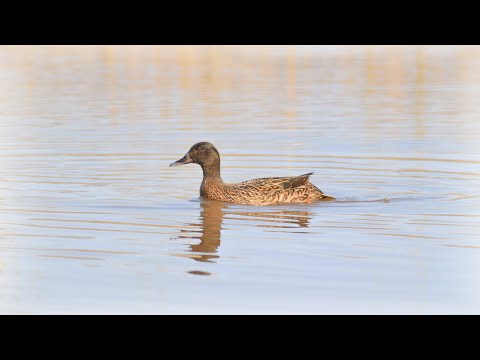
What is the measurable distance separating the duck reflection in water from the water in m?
0.04

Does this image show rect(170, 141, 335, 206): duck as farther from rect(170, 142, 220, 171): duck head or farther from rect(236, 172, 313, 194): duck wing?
rect(170, 142, 220, 171): duck head

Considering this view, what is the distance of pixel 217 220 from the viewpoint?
→ 14.1 m

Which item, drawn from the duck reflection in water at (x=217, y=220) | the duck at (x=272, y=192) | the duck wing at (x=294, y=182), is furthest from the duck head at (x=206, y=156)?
the duck wing at (x=294, y=182)

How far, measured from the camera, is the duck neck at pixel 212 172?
1584 cm

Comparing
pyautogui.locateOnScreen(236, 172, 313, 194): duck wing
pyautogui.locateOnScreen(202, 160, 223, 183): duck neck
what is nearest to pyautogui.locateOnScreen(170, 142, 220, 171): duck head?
pyautogui.locateOnScreen(202, 160, 223, 183): duck neck

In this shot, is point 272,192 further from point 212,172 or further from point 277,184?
point 212,172

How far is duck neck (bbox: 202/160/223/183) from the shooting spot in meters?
15.8

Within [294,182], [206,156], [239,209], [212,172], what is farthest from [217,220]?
[206,156]

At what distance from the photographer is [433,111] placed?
2825 centimetres

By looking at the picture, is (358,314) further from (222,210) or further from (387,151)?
(387,151)

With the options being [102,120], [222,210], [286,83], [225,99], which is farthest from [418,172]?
[286,83]

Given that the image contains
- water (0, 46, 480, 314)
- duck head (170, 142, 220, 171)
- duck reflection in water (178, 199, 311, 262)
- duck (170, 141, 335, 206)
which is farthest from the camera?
duck head (170, 142, 220, 171)

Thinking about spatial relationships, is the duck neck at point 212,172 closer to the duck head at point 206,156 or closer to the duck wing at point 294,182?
the duck head at point 206,156

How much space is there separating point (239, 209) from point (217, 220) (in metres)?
0.97
